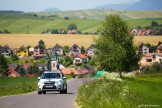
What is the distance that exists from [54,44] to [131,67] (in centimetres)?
11397

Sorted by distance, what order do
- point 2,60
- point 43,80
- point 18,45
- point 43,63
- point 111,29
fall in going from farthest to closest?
point 18,45, point 43,63, point 2,60, point 111,29, point 43,80

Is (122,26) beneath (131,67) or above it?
above

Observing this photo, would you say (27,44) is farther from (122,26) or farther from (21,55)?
(122,26)

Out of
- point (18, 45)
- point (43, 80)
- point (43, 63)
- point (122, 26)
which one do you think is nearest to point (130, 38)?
point (122, 26)

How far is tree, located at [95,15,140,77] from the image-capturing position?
7506 cm

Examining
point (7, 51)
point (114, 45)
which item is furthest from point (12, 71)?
point (114, 45)

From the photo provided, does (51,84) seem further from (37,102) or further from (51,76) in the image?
(37,102)

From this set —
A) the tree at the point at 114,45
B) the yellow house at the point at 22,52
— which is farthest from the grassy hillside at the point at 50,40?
the tree at the point at 114,45

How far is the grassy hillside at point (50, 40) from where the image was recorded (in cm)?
18379

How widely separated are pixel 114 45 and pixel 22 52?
374 feet

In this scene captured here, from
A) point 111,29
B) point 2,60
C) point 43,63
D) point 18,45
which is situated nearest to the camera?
point 111,29

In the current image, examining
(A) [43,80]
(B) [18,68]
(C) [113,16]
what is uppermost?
(C) [113,16]

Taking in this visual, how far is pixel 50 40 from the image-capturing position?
19838 centimetres

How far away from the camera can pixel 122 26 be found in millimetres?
76125
